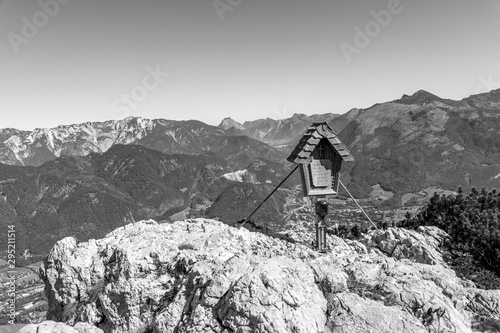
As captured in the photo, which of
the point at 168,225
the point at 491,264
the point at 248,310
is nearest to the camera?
the point at 248,310

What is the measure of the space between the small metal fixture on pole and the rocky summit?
2963mm

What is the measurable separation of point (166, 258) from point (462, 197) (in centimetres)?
2999

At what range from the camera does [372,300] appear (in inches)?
457

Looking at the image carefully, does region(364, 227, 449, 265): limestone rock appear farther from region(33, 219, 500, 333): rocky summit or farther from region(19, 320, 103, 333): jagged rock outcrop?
region(19, 320, 103, 333): jagged rock outcrop

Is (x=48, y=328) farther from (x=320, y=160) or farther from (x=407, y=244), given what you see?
(x=407, y=244)

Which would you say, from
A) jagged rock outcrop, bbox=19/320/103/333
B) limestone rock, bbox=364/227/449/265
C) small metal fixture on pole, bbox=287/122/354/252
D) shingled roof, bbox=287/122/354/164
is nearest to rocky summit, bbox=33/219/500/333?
jagged rock outcrop, bbox=19/320/103/333

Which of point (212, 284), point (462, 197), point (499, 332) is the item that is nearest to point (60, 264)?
point (212, 284)

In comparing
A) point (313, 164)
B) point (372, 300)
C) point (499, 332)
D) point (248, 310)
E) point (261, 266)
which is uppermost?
point (313, 164)

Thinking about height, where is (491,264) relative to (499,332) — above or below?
below

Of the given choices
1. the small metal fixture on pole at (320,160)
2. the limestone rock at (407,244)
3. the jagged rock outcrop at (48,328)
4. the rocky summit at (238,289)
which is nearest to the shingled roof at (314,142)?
the small metal fixture on pole at (320,160)

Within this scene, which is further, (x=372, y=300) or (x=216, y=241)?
(x=216, y=241)

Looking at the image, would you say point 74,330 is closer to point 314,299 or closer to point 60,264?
point 60,264

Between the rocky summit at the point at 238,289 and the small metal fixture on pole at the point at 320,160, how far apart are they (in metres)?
2.96

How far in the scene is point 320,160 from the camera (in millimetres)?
16125
